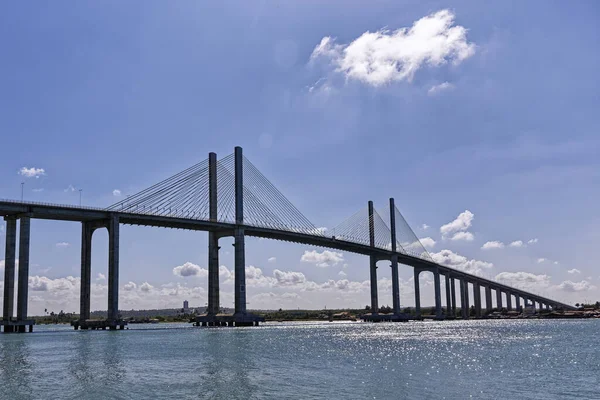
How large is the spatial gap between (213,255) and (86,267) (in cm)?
2339

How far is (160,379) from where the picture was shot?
33.0m

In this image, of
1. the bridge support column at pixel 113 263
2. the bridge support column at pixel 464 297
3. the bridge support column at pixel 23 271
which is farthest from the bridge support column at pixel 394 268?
the bridge support column at pixel 23 271

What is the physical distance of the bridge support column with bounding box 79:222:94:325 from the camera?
8738 cm

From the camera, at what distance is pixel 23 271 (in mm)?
75875

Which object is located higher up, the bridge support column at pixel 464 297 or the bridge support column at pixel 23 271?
the bridge support column at pixel 23 271

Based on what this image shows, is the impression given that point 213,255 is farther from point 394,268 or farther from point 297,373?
point 297,373

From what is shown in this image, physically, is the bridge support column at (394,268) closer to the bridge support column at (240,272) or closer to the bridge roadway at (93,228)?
the bridge roadway at (93,228)

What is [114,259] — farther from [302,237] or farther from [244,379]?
[244,379]

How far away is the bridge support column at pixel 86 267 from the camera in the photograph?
8738cm

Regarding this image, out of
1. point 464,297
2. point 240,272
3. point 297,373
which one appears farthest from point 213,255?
point 464,297

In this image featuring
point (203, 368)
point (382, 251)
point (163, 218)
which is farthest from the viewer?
point (382, 251)

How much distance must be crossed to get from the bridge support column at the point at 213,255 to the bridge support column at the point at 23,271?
29784 mm

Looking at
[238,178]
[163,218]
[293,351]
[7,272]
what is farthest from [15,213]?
[293,351]

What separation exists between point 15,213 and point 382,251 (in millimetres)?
83200
